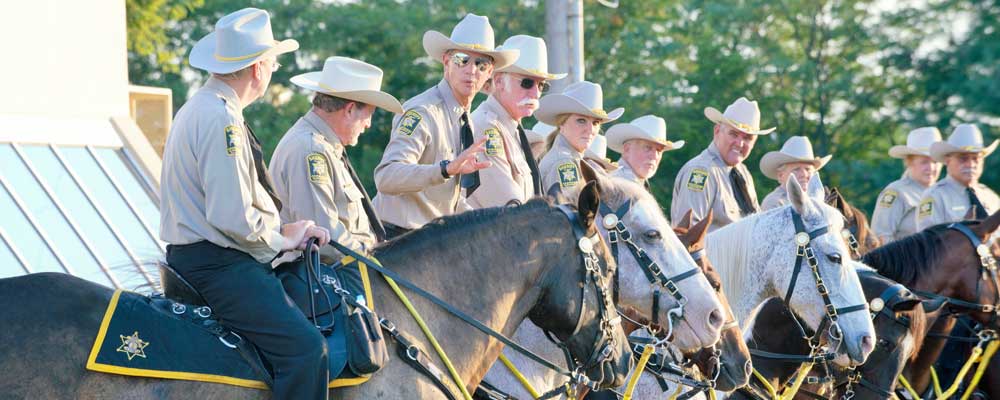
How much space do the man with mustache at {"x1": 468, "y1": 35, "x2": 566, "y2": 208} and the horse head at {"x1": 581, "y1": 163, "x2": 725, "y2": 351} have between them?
3.31 feet

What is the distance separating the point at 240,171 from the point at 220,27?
0.70m

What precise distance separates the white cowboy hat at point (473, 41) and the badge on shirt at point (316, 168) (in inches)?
57.6

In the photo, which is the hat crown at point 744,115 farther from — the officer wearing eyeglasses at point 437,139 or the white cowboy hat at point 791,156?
the officer wearing eyeglasses at point 437,139

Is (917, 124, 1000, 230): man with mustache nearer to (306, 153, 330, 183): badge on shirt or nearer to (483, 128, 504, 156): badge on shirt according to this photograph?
(483, 128, 504, 156): badge on shirt

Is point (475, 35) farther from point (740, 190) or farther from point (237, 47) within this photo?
point (740, 190)

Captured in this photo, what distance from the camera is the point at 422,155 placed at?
710 cm

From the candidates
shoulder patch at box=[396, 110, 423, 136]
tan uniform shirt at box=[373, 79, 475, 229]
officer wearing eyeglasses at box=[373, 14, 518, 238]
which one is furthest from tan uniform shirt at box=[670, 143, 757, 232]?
shoulder patch at box=[396, 110, 423, 136]

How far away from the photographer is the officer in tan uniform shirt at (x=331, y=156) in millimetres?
6242

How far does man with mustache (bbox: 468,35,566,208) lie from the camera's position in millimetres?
7121

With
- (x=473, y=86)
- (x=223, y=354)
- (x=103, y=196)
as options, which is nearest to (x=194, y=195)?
(x=223, y=354)

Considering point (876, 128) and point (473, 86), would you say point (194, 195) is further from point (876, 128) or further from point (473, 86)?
point (876, 128)

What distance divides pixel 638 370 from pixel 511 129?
1831 millimetres

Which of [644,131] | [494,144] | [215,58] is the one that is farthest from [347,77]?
[644,131]

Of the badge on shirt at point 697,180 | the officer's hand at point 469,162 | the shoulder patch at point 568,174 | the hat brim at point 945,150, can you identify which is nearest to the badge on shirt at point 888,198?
the hat brim at point 945,150
